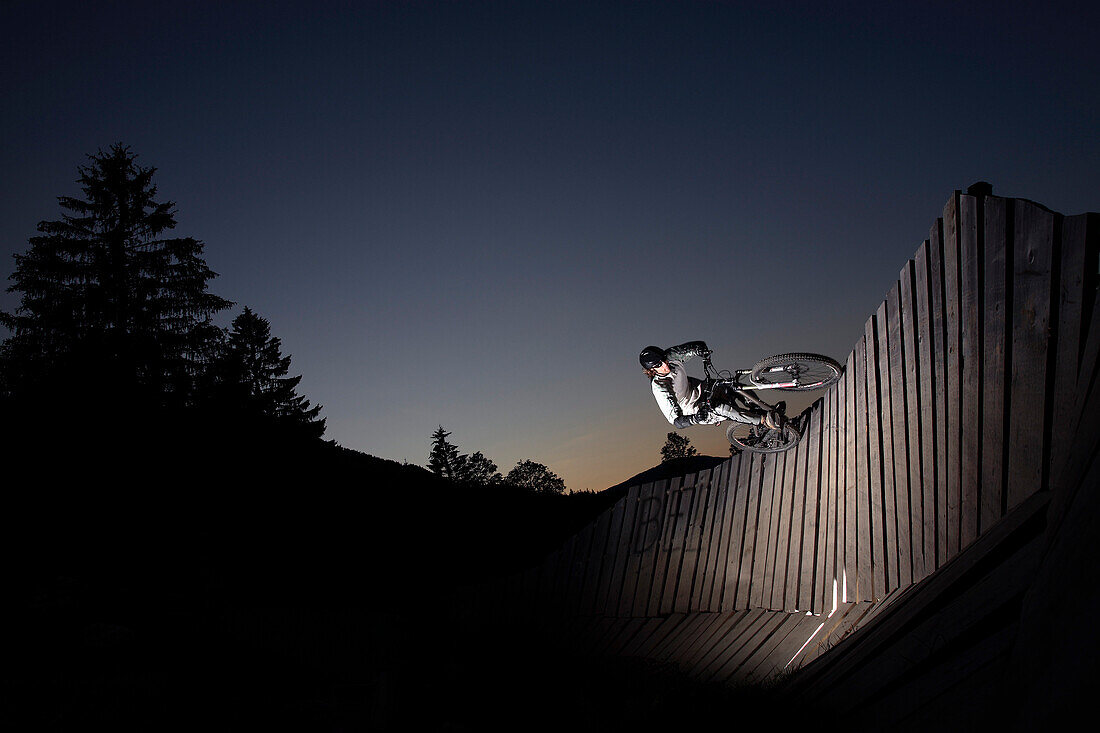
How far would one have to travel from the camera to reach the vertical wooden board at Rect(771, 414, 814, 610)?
6.07 m

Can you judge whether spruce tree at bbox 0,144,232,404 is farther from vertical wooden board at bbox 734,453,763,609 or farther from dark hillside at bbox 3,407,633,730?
vertical wooden board at bbox 734,453,763,609

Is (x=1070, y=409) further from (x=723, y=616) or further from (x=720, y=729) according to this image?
(x=723, y=616)

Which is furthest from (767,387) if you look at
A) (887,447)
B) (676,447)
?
(676,447)

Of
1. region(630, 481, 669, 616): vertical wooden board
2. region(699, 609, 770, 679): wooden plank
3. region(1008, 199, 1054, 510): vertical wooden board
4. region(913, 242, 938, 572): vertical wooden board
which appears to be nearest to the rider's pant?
region(630, 481, 669, 616): vertical wooden board

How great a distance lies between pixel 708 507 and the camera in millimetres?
7648

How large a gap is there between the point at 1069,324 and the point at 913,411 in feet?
5.29

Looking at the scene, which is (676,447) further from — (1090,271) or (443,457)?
(1090,271)

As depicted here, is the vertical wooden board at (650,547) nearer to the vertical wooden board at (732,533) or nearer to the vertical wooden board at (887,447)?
the vertical wooden board at (732,533)

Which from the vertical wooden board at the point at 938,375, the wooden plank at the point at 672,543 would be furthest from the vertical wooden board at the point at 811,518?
the wooden plank at the point at 672,543

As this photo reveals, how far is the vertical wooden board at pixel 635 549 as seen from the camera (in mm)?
8391

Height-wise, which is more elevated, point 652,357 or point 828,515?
point 652,357

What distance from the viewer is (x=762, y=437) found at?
711 centimetres

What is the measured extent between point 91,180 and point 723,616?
29540 mm

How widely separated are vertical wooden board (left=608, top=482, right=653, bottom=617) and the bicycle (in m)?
1.67
